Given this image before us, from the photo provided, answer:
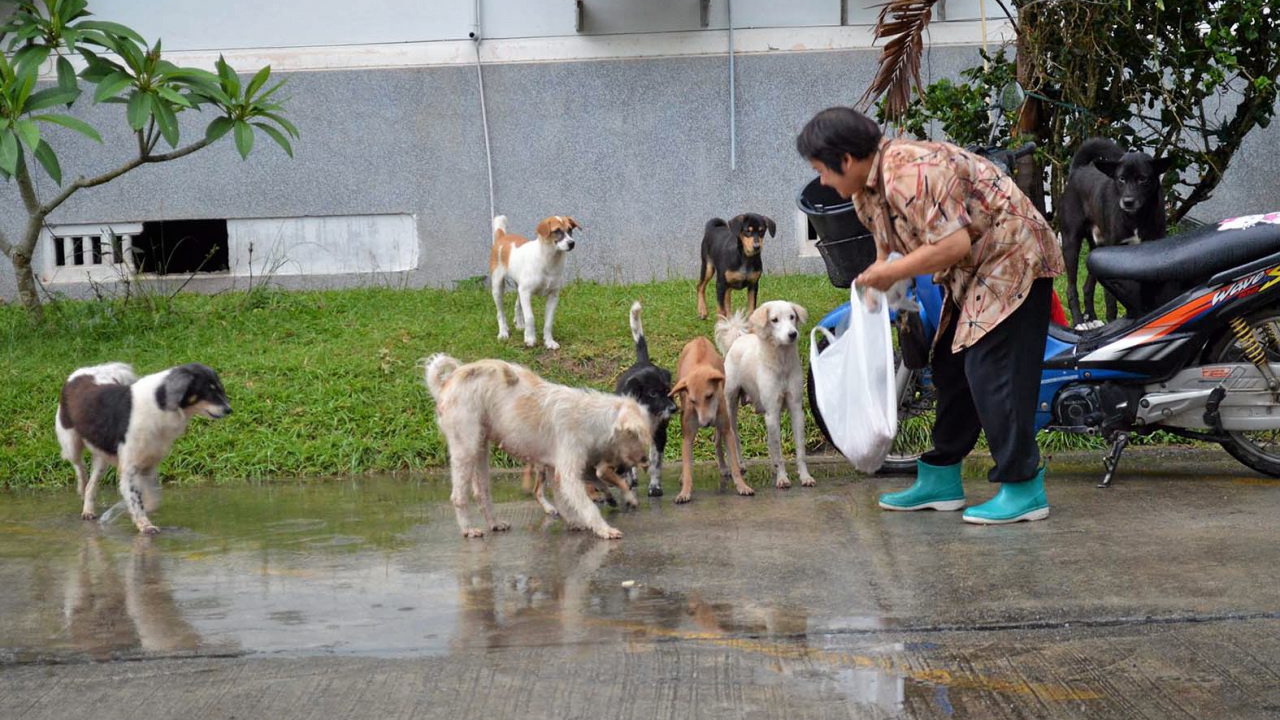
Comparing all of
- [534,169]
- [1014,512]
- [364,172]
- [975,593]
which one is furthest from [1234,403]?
[364,172]

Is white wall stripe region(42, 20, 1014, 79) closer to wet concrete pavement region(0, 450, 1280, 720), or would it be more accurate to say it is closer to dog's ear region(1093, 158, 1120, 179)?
dog's ear region(1093, 158, 1120, 179)

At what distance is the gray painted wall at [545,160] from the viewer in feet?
40.4

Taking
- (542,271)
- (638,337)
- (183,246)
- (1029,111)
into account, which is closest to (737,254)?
(542,271)

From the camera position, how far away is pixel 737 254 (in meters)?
9.61

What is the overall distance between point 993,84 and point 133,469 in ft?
21.7

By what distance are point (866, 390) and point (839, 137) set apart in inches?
42.9

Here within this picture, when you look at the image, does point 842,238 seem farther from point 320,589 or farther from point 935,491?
point 320,589

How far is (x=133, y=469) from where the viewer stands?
249 inches

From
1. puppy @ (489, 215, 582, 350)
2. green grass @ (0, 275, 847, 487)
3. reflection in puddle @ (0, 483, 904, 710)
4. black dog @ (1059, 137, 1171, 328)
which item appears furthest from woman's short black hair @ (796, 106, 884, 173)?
puppy @ (489, 215, 582, 350)

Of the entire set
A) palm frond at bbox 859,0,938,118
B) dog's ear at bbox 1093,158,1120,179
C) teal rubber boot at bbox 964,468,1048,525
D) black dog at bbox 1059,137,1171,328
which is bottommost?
teal rubber boot at bbox 964,468,1048,525

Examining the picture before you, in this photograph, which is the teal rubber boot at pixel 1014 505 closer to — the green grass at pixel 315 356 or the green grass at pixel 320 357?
the green grass at pixel 320 357

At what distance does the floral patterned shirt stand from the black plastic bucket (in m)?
0.57

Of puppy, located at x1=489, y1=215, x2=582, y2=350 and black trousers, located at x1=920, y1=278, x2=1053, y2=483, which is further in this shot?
puppy, located at x1=489, y1=215, x2=582, y2=350

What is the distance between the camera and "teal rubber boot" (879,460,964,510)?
5.84 metres
